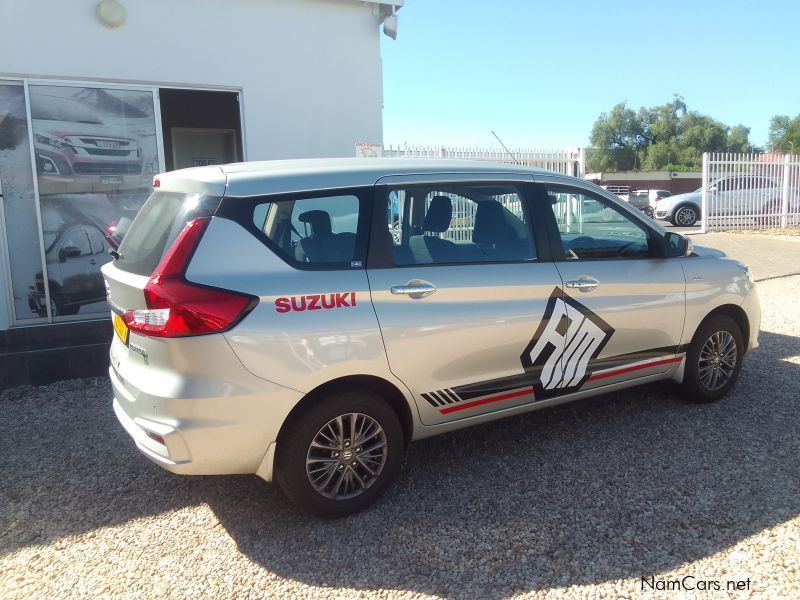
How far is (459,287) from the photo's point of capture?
3.54 metres

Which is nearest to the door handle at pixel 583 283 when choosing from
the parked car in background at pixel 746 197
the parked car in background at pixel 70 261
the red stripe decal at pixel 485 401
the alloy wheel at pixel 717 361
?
the red stripe decal at pixel 485 401

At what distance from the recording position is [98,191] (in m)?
7.41

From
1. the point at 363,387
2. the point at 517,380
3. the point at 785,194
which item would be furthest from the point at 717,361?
the point at 785,194

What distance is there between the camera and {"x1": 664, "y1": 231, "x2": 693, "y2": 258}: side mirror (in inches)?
174

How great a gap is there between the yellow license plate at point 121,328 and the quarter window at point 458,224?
1452 mm

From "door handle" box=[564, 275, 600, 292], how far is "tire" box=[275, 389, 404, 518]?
4.55ft

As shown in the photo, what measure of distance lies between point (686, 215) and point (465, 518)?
19.5 metres

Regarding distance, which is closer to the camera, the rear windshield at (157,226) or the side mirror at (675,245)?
the rear windshield at (157,226)

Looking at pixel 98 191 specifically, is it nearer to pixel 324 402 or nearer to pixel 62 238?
pixel 62 238

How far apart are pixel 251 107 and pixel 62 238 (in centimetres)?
267

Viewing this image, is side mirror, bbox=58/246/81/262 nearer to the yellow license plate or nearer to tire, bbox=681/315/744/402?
the yellow license plate

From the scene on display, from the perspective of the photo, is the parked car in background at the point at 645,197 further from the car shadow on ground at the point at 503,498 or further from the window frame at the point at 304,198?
the window frame at the point at 304,198

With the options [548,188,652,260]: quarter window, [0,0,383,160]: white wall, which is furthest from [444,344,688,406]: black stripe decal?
[0,0,383,160]: white wall

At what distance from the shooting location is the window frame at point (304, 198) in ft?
10.1
